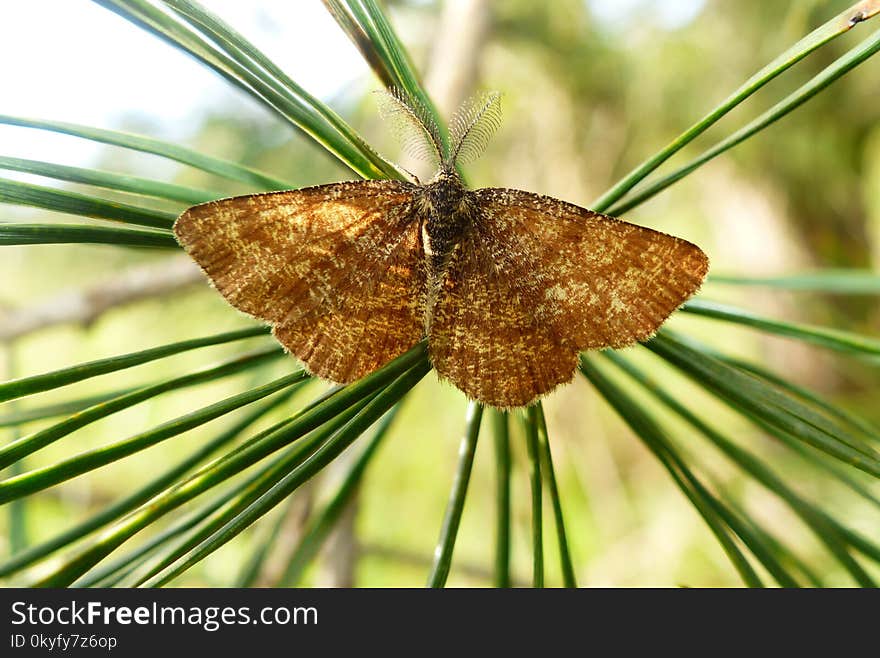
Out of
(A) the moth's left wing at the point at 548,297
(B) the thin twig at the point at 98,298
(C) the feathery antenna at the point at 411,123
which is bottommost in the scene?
(A) the moth's left wing at the point at 548,297

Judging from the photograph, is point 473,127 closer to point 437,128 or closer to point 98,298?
point 437,128

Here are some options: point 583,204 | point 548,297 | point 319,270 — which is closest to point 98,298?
point 319,270

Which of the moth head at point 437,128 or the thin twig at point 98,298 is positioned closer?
the moth head at point 437,128

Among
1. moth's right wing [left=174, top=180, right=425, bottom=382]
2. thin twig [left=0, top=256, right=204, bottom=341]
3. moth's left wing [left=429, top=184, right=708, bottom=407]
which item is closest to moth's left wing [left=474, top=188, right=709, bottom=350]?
moth's left wing [left=429, top=184, right=708, bottom=407]

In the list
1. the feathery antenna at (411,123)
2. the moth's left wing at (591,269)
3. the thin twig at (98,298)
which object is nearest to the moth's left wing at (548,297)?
the moth's left wing at (591,269)

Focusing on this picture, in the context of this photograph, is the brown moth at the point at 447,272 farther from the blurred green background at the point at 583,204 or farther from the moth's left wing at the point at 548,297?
the blurred green background at the point at 583,204

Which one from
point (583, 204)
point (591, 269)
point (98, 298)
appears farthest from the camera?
point (583, 204)
